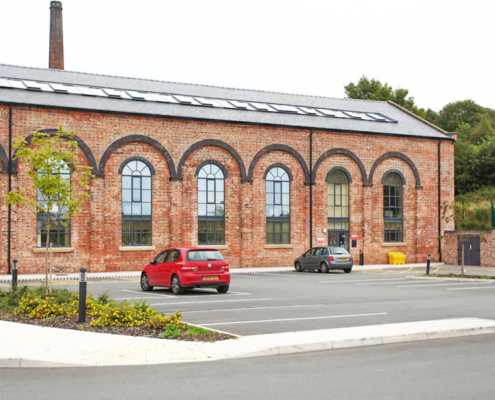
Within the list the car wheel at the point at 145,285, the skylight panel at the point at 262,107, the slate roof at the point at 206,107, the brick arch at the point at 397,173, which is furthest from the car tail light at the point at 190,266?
the brick arch at the point at 397,173

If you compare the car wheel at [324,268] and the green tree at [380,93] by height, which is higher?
the green tree at [380,93]

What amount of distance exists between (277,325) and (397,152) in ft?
89.8

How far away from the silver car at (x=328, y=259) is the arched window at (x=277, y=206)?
320cm

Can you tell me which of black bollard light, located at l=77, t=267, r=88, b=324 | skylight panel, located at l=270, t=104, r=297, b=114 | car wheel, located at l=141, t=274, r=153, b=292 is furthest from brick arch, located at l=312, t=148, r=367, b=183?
black bollard light, located at l=77, t=267, r=88, b=324

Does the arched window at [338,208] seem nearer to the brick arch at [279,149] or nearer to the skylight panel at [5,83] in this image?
the brick arch at [279,149]

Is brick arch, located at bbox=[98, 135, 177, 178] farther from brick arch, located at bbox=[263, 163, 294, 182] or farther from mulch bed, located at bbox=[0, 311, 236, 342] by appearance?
mulch bed, located at bbox=[0, 311, 236, 342]

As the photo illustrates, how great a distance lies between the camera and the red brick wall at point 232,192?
27.8 m

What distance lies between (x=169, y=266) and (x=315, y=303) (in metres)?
5.07

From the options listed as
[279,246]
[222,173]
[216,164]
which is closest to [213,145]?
[216,164]

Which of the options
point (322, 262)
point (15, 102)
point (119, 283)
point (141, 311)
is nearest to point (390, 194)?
point (322, 262)

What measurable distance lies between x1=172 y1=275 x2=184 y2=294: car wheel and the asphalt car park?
0.61ft

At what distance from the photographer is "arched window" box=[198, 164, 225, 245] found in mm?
31125

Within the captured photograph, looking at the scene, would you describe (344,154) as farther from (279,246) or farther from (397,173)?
(279,246)

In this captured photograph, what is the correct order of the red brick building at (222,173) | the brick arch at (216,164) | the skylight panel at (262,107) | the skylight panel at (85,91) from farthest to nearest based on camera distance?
the skylight panel at (262,107) < the brick arch at (216,164) < the skylight panel at (85,91) < the red brick building at (222,173)
